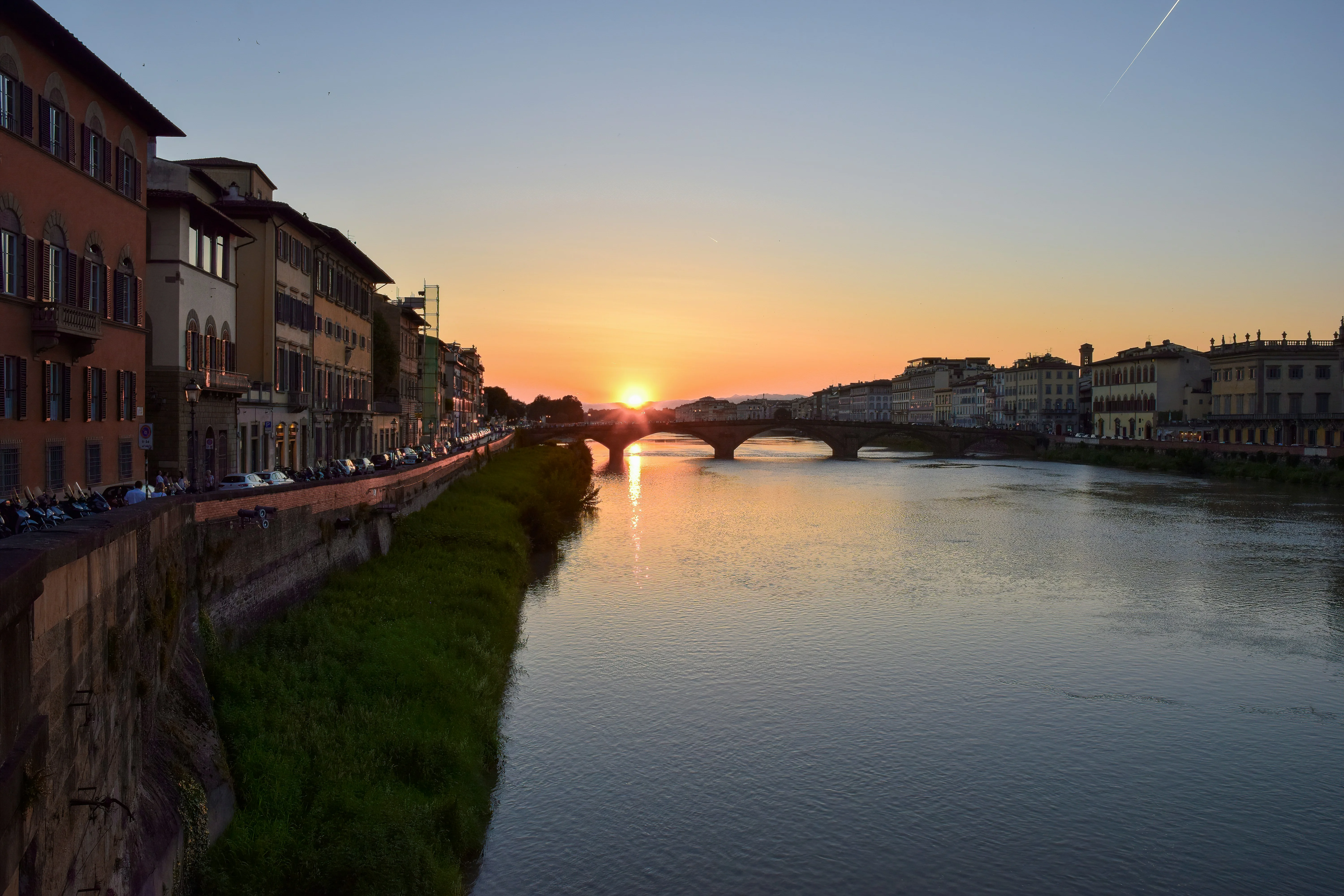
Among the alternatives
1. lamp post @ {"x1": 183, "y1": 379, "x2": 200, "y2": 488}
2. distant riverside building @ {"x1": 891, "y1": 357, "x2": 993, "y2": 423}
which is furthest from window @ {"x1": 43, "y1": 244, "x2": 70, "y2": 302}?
distant riverside building @ {"x1": 891, "y1": 357, "x2": 993, "y2": 423}

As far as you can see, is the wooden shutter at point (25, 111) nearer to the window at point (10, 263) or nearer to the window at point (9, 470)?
the window at point (10, 263)

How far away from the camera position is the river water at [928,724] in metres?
15.4

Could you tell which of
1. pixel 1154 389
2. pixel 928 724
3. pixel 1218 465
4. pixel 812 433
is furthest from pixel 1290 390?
pixel 928 724

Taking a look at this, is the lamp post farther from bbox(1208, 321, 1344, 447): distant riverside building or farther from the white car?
bbox(1208, 321, 1344, 447): distant riverside building

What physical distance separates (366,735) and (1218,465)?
80181mm

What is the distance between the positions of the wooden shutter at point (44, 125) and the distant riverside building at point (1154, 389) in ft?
318

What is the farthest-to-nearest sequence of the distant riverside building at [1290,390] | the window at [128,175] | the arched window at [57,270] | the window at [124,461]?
the distant riverside building at [1290,390], the window at [124,461], the window at [128,175], the arched window at [57,270]

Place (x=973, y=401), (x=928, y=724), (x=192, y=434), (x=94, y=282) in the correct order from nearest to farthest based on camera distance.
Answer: (x=928, y=724) → (x=192, y=434) → (x=94, y=282) → (x=973, y=401)

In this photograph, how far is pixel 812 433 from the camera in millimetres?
119625

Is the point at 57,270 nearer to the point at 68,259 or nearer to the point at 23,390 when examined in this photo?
the point at 68,259

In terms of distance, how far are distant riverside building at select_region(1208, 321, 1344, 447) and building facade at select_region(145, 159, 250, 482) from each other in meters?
77.6

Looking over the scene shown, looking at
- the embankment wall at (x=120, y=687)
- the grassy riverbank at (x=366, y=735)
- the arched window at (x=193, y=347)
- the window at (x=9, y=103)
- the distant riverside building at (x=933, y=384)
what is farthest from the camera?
the distant riverside building at (x=933, y=384)

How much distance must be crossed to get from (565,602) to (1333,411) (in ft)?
242

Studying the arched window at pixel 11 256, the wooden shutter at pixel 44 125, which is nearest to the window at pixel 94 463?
the arched window at pixel 11 256
